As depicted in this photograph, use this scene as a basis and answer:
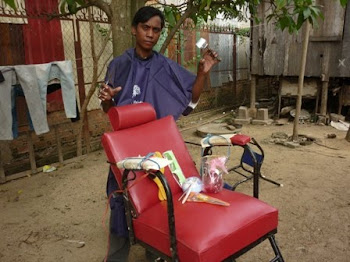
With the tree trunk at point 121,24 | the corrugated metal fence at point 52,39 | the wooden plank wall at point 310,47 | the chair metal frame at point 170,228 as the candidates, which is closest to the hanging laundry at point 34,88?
the corrugated metal fence at point 52,39

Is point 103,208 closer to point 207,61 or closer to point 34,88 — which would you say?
point 34,88

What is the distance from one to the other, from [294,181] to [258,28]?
459 cm

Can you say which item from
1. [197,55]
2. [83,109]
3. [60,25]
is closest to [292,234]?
[83,109]

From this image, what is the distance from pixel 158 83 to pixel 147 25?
41 centimetres

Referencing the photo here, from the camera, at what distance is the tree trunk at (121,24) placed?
7.91ft

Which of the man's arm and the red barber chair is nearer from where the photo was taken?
the red barber chair

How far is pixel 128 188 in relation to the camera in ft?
6.01

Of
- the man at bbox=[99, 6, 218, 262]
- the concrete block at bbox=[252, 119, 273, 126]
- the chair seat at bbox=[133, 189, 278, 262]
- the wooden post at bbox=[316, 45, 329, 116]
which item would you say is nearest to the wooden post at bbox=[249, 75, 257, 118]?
the concrete block at bbox=[252, 119, 273, 126]

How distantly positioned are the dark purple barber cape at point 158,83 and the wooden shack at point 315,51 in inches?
191

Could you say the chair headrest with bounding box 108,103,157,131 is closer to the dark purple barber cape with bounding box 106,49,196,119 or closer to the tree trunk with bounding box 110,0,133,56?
the dark purple barber cape with bounding box 106,49,196,119

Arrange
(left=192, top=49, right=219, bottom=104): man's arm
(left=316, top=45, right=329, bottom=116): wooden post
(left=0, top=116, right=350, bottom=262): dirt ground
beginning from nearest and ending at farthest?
(left=192, top=49, right=219, bottom=104): man's arm < (left=0, top=116, right=350, bottom=262): dirt ground < (left=316, top=45, right=329, bottom=116): wooden post

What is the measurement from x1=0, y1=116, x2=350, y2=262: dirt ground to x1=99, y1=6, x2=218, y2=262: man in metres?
0.67

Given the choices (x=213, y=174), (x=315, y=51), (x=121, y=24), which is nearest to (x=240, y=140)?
(x=213, y=174)

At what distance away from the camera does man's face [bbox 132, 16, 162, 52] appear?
6.89 ft
